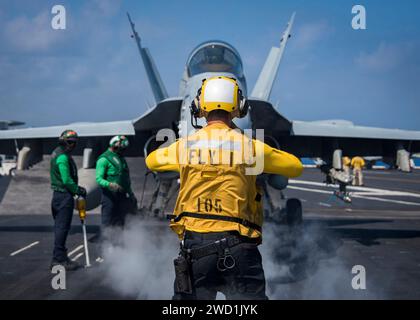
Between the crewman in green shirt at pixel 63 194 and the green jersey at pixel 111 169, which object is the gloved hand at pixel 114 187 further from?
the crewman in green shirt at pixel 63 194

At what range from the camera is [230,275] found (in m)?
3.39

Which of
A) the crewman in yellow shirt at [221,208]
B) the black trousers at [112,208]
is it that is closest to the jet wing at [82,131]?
the black trousers at [112,208]

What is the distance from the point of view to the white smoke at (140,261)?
22.2 ft

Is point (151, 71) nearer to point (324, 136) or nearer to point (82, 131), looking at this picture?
point (82, 131)

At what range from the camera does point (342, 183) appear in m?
11.5

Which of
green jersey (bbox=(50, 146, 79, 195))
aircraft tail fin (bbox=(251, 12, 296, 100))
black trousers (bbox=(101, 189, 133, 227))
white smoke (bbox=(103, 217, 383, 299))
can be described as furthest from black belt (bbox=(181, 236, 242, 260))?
aircraft tail fin (bbox=(251, 12, 296, 100))

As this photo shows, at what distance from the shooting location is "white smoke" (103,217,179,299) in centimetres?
678

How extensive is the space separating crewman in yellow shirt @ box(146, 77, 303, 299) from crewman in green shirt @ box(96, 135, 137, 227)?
5980 millimetres

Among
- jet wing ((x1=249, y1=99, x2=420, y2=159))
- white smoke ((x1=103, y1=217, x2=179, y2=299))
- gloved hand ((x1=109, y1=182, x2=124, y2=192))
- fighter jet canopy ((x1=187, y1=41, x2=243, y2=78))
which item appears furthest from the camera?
jet wing ((x1=249, y1=99, x2=420, y2=159))

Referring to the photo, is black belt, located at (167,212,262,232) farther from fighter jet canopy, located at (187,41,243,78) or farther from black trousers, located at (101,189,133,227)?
fighter jet canopy, located at (187,41,243,78)

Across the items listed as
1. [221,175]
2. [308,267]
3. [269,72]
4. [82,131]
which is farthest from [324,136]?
[221,175]

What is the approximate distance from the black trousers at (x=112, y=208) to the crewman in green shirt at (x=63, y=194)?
127cm

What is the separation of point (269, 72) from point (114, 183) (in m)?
7.17
